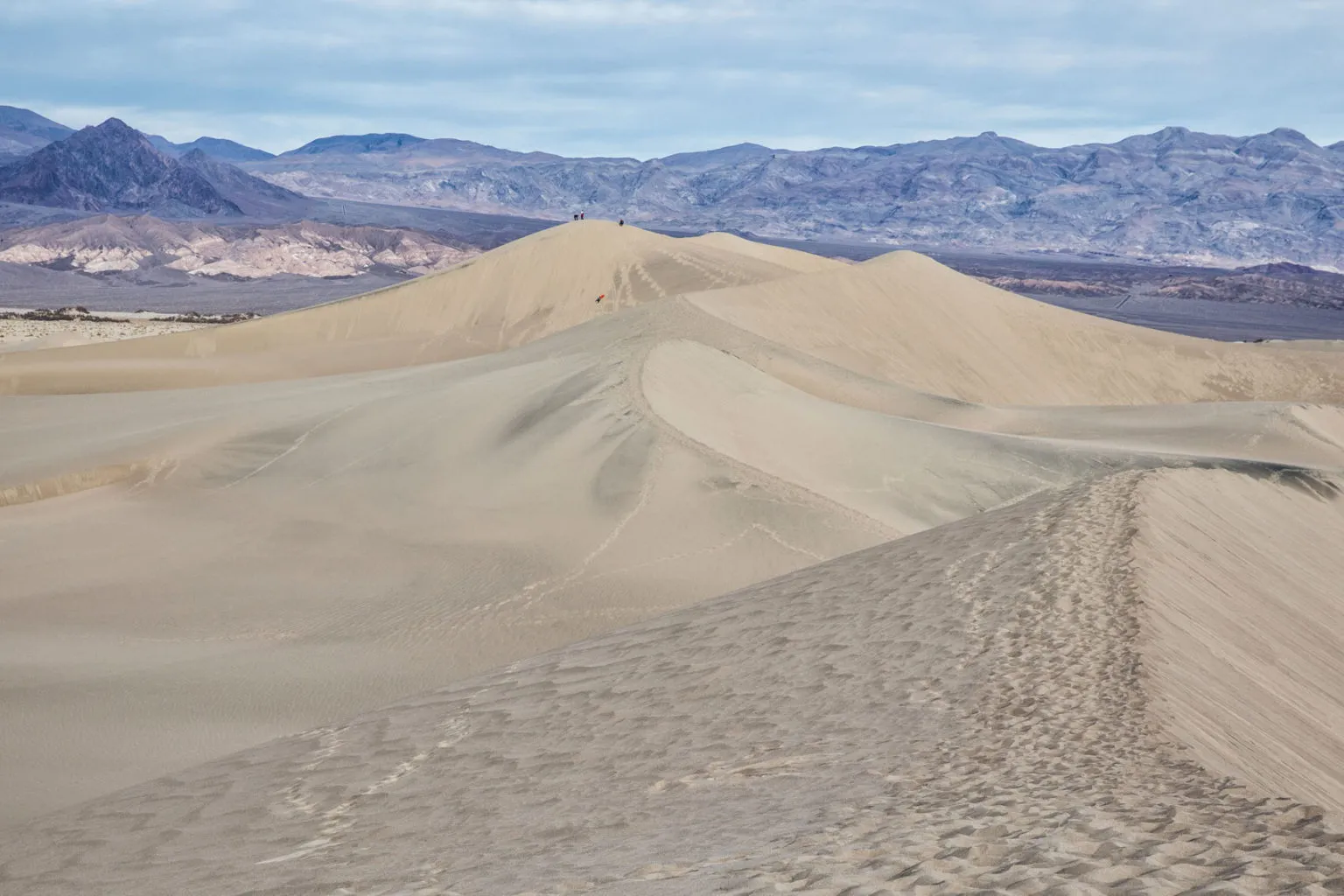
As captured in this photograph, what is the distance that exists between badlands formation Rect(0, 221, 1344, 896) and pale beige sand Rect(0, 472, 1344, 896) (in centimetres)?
4

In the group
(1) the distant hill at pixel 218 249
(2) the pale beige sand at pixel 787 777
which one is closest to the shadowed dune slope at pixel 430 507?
(2) the pale beige sand at pixel 787 777

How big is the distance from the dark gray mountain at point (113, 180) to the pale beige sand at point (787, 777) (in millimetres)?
187030

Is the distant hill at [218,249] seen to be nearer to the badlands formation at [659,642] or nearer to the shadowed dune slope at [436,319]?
the shadowed dune slope at [436,319]

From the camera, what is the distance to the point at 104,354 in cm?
4125

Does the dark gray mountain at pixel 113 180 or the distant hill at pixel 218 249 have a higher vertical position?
the dark gray mountain at pixel 113 180

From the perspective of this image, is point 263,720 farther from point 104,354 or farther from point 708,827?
point 104,354

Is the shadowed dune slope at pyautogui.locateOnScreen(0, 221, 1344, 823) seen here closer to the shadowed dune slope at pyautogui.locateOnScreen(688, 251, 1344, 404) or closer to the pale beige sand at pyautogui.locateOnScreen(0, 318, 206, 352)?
Answer: the shadowed dune slope at pyautogui.locateOnScreen(688, 251, 1344, 404)

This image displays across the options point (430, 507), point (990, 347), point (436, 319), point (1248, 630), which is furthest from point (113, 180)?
point (1248, 630)

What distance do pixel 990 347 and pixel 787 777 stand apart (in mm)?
38603

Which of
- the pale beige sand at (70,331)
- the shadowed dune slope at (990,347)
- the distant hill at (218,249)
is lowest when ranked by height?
the pale beige sand at (70,331)

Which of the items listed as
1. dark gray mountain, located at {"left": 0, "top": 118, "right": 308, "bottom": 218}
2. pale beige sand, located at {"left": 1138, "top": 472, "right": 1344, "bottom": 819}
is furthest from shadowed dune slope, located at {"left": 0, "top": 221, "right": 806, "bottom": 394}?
dark gray mountain, located at {"left": 0, "top": 118, "right": 308, "bottom": 218}

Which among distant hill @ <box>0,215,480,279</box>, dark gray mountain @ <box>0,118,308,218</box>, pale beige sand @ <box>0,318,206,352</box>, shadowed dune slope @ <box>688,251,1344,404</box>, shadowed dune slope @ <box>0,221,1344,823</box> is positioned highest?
dark gray mountain @ <box>0,118,308,218</box>

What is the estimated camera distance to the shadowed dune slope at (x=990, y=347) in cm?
3944

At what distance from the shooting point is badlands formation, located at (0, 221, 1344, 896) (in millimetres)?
5746
